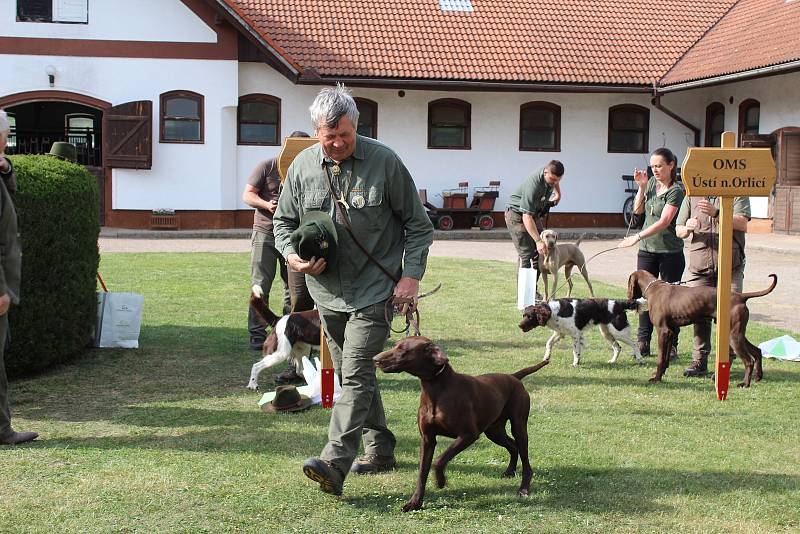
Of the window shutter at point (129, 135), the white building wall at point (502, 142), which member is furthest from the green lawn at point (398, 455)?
the white building wall at point (502, 142)

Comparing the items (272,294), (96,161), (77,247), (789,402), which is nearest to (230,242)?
(96,161)

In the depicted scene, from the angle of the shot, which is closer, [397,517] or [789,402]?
[397,517]

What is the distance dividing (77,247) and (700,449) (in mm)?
5374

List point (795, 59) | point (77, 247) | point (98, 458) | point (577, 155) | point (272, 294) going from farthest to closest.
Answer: point (577, 155), point (795, 59), point (272, 294), point (77, 247), point (98, 458)

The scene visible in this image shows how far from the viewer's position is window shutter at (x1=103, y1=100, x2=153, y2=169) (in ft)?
81.9

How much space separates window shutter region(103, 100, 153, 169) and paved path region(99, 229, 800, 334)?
1809 mm

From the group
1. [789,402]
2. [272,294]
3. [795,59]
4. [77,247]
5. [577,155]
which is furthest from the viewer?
[577,155]

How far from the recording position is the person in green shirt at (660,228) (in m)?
9.08

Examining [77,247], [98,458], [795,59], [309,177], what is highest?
[795,59]

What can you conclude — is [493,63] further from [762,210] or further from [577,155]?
[762,210]

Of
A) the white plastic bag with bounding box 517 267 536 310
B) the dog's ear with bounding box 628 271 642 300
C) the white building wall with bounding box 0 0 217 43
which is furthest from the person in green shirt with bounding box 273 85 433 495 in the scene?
the white building wall with bounding box 0 0 217 43

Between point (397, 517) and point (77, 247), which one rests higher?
point (77, 247)

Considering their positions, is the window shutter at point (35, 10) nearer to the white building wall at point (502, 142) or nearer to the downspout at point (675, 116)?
the white building wall at point (502, 142)

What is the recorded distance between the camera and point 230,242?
23.3 m
